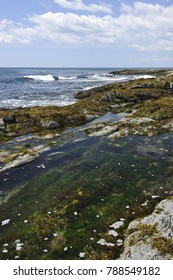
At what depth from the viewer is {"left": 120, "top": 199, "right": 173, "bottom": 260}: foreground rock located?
10.8 m

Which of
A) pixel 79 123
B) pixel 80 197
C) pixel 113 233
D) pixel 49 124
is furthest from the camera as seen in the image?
pixel 79 123

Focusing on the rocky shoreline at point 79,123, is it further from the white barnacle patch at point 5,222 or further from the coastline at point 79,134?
the white barnacle patch at point 5,222

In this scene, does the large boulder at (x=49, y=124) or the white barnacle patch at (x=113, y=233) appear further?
the large boulder at (x=49, y=124)

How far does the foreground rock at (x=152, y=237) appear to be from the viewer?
1076 centimetres

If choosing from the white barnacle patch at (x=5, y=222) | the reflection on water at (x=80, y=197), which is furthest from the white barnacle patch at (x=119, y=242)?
the white barnacle patch at (x=5, y=222)

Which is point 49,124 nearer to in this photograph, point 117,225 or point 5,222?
point 5,222

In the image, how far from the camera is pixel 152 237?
11.7 meters

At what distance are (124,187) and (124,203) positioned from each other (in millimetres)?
1826

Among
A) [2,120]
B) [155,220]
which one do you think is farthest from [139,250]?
[2,120]

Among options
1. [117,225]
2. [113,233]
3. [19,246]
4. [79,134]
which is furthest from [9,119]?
[113,233]

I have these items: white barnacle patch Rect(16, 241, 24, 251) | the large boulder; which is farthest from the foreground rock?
the large boulder

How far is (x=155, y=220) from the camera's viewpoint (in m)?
12.9

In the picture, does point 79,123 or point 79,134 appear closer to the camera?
point 79,134
